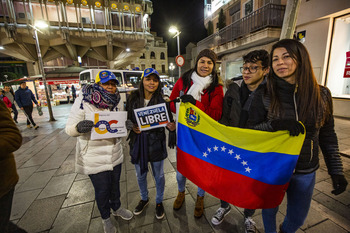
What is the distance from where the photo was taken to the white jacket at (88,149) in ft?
6.15

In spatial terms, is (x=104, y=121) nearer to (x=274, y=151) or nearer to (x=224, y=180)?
(x=224, y=180)

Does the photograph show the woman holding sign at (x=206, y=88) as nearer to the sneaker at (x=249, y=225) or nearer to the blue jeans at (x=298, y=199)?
the sneaker at (x=249, y=225)

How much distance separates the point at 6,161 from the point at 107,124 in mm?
909

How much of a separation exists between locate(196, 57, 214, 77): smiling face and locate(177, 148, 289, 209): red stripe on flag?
3.83ft

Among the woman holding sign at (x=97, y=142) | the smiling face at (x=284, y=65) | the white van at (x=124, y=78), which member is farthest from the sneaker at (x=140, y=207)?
the white van at (x=124, y=78)

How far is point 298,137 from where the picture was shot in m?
1.40

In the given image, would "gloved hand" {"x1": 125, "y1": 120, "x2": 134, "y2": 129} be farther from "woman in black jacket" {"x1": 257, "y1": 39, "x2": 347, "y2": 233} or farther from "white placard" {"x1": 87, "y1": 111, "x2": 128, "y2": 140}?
Result: "woman in black jacket" {"x1": 257, "y1": 39, "x2": 347, "y2": 233}

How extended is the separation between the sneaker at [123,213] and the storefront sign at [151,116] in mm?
1325

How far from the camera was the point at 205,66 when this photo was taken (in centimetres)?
223

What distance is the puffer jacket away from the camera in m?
1.48

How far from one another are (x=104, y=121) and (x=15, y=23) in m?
24.9

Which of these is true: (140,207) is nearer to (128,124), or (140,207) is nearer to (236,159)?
(128,124)

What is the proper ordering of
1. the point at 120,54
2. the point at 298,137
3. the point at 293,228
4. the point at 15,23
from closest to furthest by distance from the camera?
the point at 298,137, the point at 293,228, the point at 15,23, the point at 120,54

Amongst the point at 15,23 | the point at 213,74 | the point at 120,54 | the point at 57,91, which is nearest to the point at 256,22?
the point at 213,74
